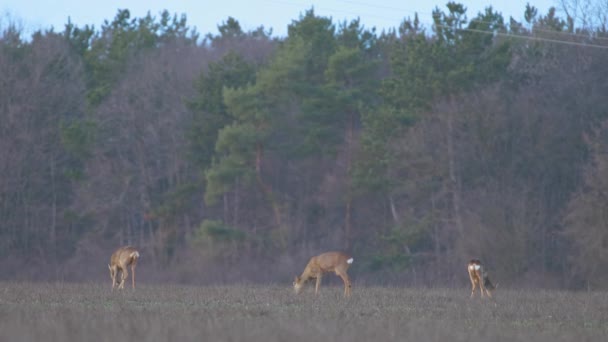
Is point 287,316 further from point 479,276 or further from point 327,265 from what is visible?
point 327,265

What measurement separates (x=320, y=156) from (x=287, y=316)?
32.4 meters

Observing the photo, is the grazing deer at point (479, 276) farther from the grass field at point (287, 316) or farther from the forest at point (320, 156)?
the forest at point (320, 156)

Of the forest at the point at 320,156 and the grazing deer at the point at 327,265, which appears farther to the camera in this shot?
the forest at the point at 320,156

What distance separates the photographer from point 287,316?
15.7m

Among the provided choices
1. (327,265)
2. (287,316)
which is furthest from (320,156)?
(287,316)

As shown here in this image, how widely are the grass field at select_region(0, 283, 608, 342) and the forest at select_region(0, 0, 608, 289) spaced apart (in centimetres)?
1616

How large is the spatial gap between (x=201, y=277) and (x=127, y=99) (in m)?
13.1

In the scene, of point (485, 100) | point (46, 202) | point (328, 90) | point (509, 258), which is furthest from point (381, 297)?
point (46, 202)

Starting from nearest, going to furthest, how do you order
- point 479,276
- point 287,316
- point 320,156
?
point 287,316, point 479,276, point 320,156

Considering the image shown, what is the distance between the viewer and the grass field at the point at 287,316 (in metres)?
12.2

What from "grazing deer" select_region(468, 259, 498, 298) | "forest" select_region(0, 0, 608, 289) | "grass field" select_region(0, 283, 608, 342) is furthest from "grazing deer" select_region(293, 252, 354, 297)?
"forest" select_region(0, 0, 608, 289)

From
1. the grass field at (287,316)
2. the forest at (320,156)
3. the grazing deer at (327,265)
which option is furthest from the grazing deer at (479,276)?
the forest at (320,156)

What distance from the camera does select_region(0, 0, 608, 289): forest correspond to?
130 feet

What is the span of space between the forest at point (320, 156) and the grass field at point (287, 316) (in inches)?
636
